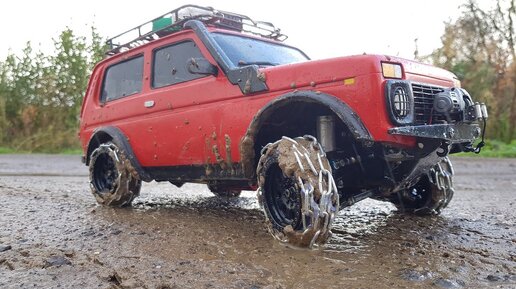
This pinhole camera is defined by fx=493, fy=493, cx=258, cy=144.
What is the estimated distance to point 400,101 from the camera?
3.31 m

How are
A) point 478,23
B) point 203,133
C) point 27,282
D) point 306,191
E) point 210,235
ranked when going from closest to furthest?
point 27,282, point 306,191, point 210,235, point 203,133, point 478,23

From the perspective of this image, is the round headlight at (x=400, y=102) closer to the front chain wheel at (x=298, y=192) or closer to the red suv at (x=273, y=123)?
the red suv at (x=273, y=123)

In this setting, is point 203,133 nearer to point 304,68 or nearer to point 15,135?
point 304,68

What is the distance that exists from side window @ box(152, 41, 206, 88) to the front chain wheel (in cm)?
141

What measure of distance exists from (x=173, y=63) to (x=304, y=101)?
6.29 ft

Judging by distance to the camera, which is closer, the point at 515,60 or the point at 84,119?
the point at 84,119

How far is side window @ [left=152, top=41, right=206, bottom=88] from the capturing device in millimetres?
4753

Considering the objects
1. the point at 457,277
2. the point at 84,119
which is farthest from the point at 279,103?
the point at 84,119

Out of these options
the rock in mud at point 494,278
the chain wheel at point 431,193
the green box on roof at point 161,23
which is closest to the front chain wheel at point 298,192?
the rock in mud at point 494,278

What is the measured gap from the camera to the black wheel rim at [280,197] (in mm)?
3531

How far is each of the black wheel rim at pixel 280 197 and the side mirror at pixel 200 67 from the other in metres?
1.13

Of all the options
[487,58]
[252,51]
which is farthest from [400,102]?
[487,58]

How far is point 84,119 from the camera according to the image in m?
6.30

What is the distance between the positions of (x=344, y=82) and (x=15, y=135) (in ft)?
60.3
